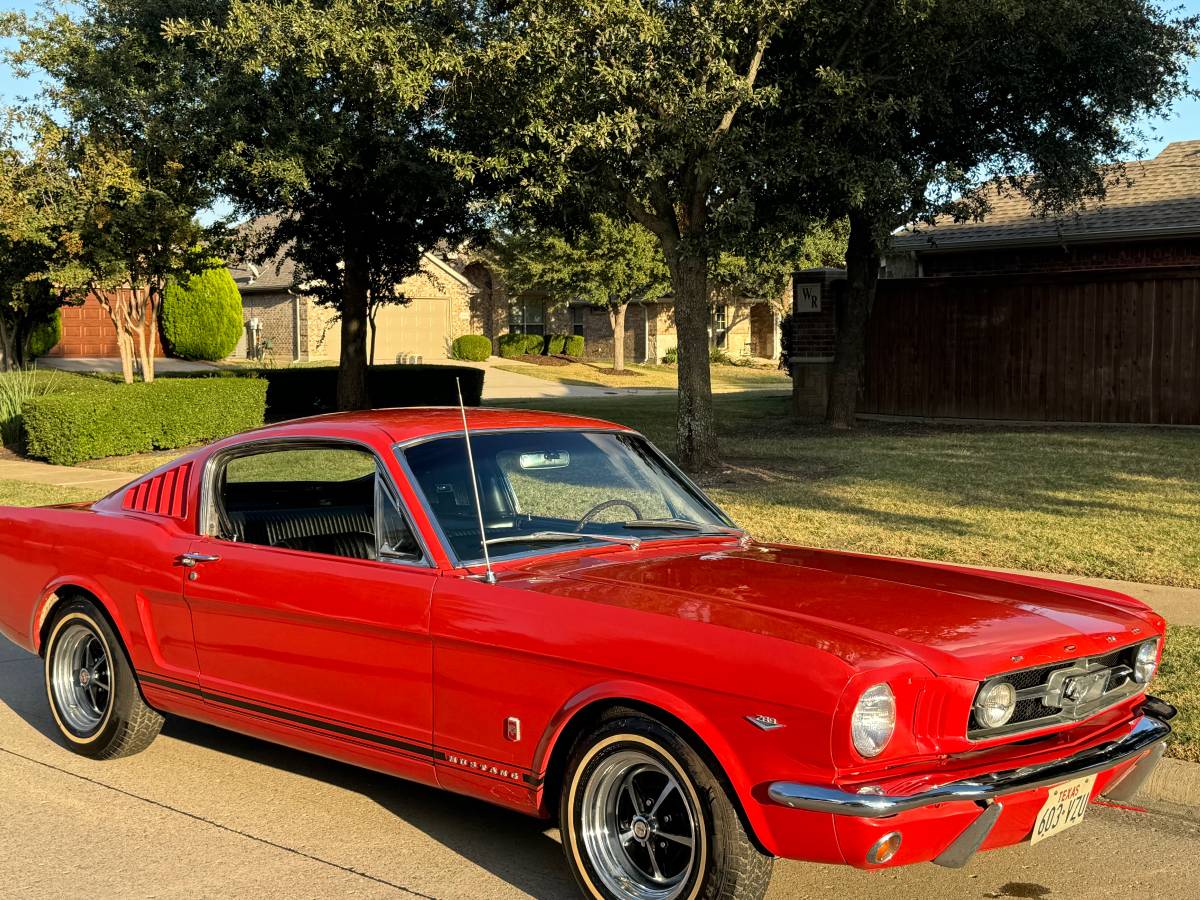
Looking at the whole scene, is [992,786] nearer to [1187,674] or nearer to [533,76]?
[1187,674]

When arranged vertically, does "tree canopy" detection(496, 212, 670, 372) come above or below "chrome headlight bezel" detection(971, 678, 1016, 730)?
above

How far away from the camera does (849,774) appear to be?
11.5 feet

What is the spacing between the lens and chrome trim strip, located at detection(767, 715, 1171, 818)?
11.1 ft

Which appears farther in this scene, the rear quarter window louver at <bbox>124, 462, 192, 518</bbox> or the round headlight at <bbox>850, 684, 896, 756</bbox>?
the rear quarter window louver at <bbox>124, 462, 192, 518</bbox>

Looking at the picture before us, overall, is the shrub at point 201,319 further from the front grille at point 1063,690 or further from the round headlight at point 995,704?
the round headlight at point 995,704

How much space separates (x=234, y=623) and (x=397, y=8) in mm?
11098

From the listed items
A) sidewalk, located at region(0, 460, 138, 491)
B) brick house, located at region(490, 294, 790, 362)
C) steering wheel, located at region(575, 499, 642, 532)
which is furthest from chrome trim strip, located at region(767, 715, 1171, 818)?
brick house, located at region(490, 294, 790, 362)

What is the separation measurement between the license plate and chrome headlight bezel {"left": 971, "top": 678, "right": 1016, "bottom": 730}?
236mm

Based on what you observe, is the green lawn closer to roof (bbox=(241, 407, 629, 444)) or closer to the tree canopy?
the tree canopy

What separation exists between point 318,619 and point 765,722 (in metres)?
1.90

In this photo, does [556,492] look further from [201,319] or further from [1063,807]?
[201,319]

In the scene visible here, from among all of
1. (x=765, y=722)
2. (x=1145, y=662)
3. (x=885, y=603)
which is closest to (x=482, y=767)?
(x=765, y=722)

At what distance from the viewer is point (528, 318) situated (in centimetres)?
5881

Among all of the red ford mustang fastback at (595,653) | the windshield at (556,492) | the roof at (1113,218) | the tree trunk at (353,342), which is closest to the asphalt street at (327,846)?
the red ford mustang fastback at (595,653)
